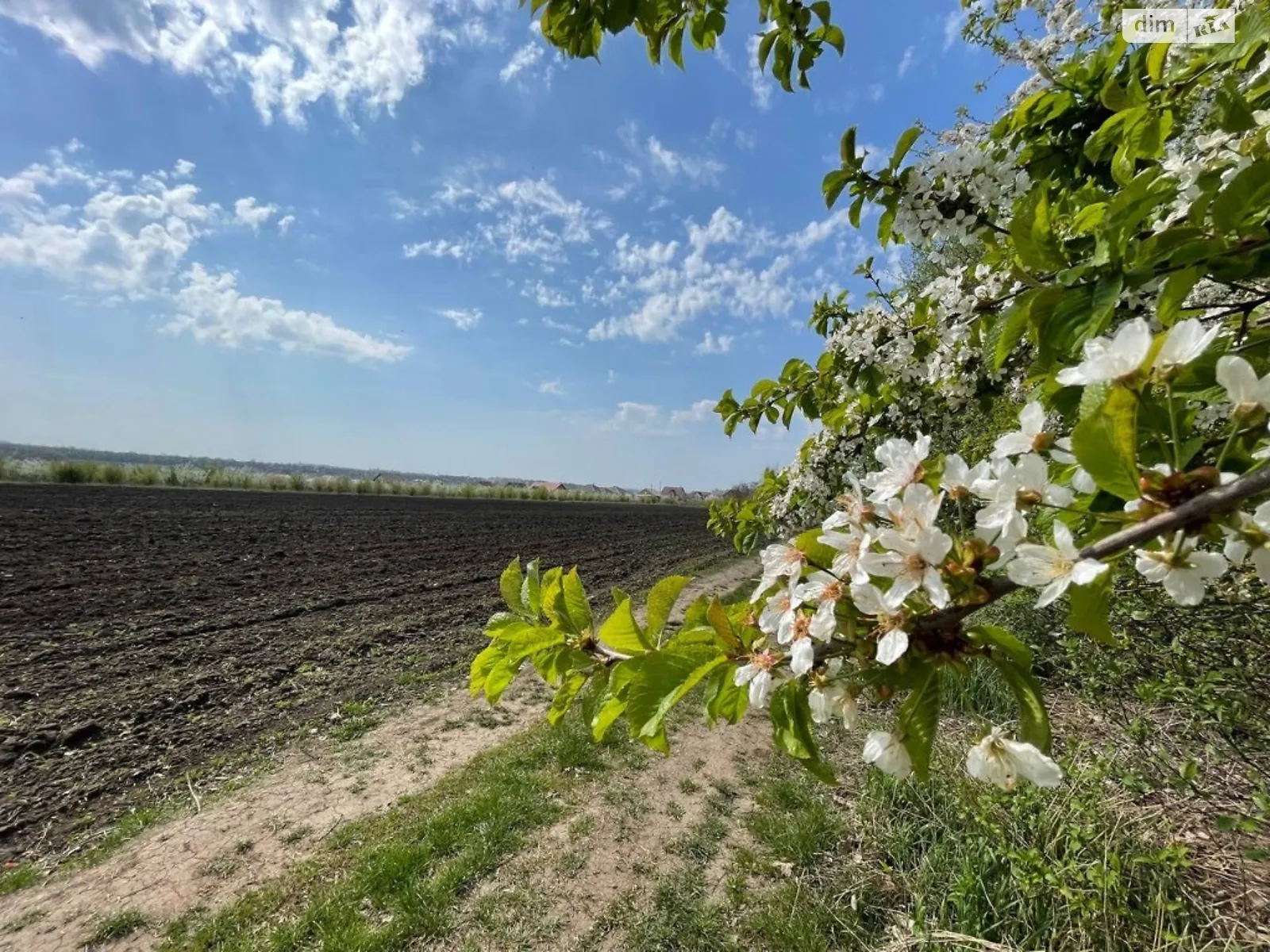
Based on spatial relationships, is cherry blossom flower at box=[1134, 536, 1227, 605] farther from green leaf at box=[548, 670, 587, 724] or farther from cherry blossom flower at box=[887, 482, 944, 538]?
green leaf at box=[548, 670, 587, 724]

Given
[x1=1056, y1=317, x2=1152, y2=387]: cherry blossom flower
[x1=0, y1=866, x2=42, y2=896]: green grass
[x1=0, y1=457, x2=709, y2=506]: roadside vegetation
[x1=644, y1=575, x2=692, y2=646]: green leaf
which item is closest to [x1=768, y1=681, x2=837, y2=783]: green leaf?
[x1=644, y1=575, x2=692, y2=646]: green leaf

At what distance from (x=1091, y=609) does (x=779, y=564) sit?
1.13ft

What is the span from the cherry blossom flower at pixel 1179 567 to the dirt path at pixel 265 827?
3333mm

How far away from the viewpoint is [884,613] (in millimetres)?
642

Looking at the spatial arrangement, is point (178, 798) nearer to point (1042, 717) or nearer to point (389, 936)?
point (389, 936)

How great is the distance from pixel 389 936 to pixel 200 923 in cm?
104

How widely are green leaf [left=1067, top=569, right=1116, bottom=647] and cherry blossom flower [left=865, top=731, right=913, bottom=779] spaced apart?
9.9 inches

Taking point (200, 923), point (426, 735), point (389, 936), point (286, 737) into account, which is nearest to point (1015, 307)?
point (389, 936)

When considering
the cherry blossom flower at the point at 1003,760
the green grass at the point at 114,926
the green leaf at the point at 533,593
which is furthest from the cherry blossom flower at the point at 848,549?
the green grass at the point at 114,926

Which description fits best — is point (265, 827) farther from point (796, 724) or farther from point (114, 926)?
point (796, 724)

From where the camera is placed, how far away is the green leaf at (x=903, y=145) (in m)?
1.53

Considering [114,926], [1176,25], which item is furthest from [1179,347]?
[114,926]

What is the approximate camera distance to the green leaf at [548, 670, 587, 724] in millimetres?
1052

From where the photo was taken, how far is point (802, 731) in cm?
78
